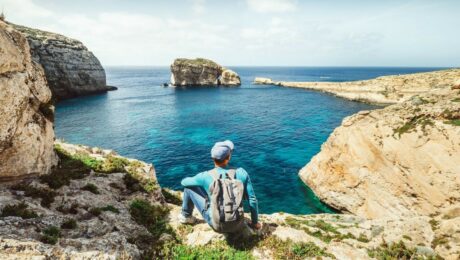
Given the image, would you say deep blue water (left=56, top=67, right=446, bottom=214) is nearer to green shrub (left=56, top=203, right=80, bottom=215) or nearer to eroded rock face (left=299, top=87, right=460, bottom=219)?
eroded rock face (left=299, top=87, right=460, bottom=219)

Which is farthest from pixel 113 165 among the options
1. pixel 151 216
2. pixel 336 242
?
pixel 336 242

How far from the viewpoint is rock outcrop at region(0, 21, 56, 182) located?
1012 centimetres

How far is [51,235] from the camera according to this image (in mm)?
7223

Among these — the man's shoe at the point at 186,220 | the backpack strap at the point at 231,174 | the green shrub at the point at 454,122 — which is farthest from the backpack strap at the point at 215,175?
the green shrub at the point at 454,122

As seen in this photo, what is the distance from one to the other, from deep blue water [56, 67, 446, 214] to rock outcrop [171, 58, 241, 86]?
196 ft

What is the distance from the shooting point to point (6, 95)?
33.1ft

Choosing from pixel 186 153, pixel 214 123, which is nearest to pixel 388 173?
pixel 186 153

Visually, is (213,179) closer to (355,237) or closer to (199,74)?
(355,237)

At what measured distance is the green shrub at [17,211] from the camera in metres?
7.88

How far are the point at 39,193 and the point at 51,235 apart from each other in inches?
141

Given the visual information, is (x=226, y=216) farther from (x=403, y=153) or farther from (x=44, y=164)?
(x=403, y=153)

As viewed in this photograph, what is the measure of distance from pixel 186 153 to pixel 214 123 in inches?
890

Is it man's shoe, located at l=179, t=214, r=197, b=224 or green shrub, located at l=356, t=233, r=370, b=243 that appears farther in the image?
green shrub, located at l=356, t=233, r=370, b=243

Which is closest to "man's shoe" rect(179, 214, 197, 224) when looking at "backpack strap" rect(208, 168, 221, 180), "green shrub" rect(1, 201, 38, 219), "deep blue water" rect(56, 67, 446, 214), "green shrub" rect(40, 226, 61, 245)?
"backpack strap" rect(208, 168, 221, 180)
